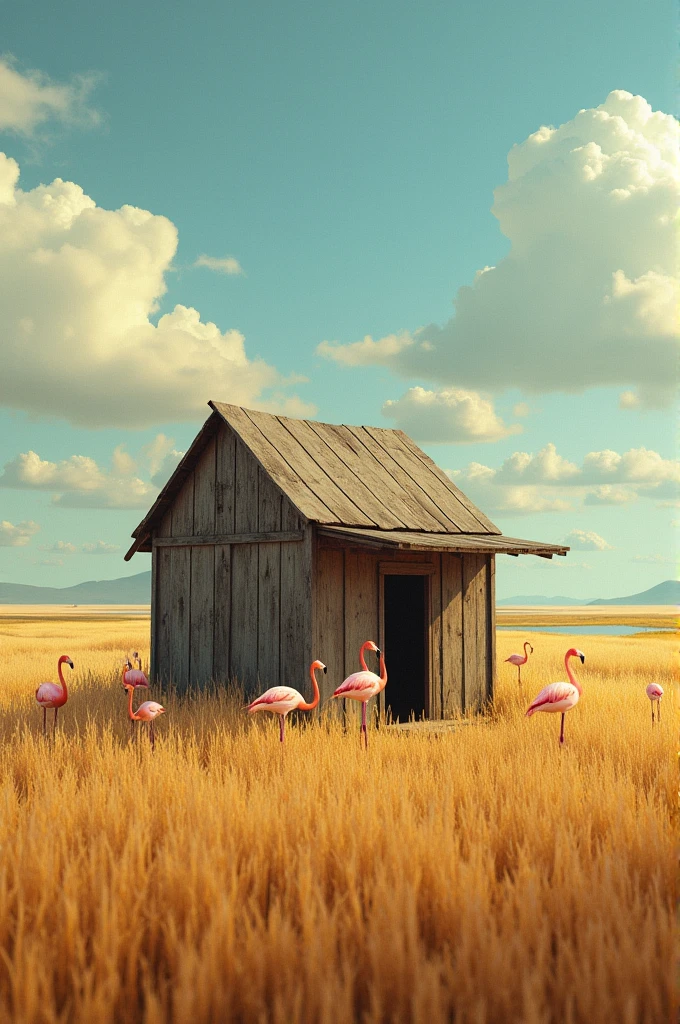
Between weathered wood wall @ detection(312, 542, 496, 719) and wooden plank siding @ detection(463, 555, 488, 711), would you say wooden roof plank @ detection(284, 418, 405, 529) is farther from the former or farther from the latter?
wooden plank siding @ detection(463, 555, 488, 711)

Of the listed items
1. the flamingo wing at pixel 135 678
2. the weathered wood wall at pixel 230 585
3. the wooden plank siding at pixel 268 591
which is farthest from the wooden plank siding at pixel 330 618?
the flamingo wing at pixel 135 678

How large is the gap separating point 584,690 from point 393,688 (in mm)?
3990

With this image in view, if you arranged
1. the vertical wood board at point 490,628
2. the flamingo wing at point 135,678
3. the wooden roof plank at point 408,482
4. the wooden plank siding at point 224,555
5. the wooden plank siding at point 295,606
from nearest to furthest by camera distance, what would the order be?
1. the wooden plank siding at point 295,606
2. the flamingo wing at point 135,678
3. the wooden plank siding at point 224,555
4. the wooden roof plank at point 408,482
5. the vertical wood board at point 490,628

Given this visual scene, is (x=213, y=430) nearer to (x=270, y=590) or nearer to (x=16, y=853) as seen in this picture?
(x=270, y=590)

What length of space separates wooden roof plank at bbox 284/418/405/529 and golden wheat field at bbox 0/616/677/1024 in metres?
4.50

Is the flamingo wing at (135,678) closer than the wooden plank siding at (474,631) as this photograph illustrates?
Yes

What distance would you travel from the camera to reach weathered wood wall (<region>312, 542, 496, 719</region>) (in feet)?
39.8

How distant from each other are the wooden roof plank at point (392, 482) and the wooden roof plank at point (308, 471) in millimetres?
1094

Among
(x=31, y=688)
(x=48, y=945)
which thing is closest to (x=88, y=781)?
(x=48, y=945)

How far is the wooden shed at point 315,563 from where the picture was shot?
12148 millimetres

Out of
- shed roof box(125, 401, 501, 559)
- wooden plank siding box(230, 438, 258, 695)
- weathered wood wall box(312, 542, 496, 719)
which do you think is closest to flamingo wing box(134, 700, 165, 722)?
weathered wood wall box(312, 542, 496, 719)

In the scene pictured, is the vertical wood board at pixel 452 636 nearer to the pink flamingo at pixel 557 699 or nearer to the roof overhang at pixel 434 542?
the roof overhang at pixel 434 542

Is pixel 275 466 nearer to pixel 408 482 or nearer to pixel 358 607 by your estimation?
pixel 358 607

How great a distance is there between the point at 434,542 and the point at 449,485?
14.9 feet
